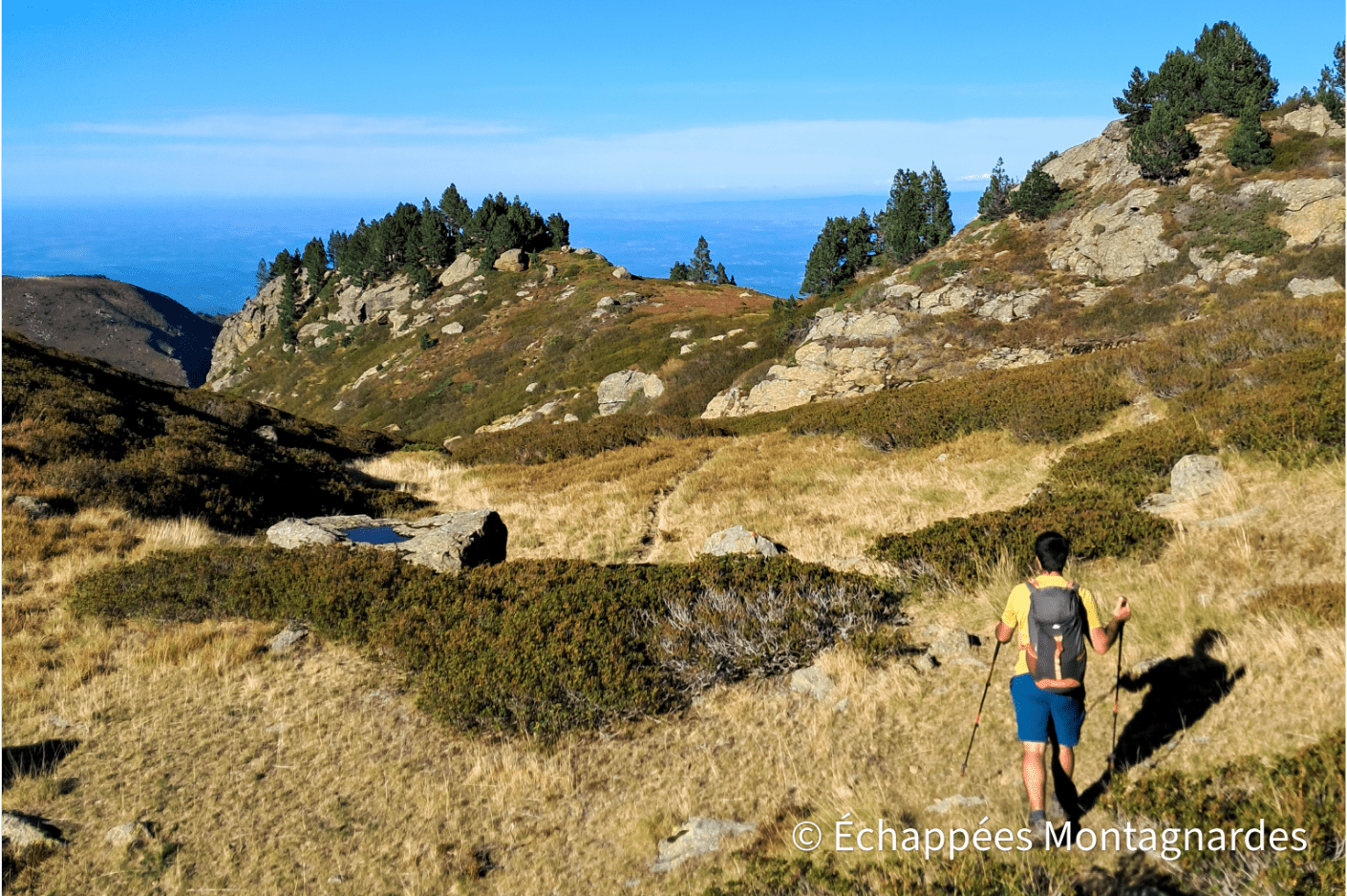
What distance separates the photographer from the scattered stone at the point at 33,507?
12.3m

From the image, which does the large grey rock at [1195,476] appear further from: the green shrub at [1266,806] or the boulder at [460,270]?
the boulder at [460,270]

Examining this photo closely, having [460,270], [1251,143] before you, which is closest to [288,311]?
[460,270]

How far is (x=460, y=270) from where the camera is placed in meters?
102

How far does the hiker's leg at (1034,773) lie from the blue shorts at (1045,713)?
0.17 ft

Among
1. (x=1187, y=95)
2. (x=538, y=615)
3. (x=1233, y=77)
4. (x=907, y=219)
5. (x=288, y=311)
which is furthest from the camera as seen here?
(x=288, y=311)

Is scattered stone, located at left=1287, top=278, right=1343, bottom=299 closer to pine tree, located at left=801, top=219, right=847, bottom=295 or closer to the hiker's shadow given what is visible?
the hiker's shadow

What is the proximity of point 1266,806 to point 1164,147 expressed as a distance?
171 ft

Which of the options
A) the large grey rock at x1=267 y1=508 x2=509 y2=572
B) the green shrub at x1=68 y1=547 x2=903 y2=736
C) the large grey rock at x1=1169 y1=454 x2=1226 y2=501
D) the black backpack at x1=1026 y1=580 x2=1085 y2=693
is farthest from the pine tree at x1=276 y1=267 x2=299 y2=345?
the black backpack at x1=1026 y1=580 x2=1085 y2=693

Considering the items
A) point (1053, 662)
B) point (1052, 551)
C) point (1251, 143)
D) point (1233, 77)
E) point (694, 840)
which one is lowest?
point (694, 840)

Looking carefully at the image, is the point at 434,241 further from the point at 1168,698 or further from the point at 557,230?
the point at 1168,698

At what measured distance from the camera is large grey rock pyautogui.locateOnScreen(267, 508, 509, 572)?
40.3 ft

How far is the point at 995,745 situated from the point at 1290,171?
47.8m

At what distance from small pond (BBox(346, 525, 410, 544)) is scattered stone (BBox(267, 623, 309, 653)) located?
3060mm

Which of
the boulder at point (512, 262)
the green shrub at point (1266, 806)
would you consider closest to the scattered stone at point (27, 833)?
the green shrub at point (1266, 806)
